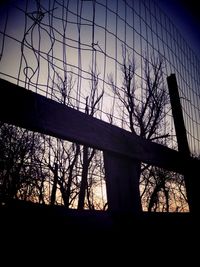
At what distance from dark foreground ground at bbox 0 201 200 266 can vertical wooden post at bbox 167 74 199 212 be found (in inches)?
29.1

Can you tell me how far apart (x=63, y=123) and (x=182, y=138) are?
1.74 metres

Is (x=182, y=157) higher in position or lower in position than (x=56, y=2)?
lower

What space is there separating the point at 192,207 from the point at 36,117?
5.84 ft

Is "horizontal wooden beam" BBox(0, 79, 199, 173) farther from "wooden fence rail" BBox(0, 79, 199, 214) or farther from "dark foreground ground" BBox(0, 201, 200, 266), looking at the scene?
"dark foreground ground" BBox(0, 201, 200, 266)

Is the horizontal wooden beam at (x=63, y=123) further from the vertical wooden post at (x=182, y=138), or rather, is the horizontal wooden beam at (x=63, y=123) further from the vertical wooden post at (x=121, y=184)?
the vertical wooden post at (x=182, y=138)

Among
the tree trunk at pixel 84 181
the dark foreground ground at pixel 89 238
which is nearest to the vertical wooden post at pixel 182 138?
the dark foreground ground at pixel 89 238

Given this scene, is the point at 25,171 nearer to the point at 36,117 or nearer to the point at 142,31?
the point at 142,31

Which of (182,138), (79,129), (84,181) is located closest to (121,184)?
(79,129)

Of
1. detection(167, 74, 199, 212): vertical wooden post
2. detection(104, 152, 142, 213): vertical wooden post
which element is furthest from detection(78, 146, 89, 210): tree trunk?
detection(104, 152, 142, 213): vertical wooden post

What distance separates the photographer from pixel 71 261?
31.5 inches

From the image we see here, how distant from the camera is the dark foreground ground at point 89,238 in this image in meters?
0.71

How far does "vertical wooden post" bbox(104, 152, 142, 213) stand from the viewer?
131 cm

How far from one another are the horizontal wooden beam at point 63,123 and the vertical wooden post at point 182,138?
75 cm

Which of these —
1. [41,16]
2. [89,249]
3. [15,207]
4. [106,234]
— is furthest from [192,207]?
[41,16]
